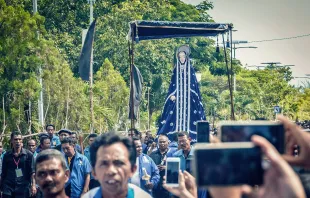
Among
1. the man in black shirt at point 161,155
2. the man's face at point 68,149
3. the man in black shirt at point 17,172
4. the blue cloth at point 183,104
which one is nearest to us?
the man's face at point 68,149

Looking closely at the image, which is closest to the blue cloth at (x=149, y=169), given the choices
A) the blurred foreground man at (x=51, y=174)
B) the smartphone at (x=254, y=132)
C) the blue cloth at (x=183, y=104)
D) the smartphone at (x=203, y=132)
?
the smartphone at (x=203, y=132)

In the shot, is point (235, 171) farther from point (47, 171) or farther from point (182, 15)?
point (182, 15)

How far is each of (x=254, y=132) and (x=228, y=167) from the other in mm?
299

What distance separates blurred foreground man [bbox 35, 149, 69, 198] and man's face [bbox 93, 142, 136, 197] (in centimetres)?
64

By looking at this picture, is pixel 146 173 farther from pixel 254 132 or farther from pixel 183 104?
pixel 254 132

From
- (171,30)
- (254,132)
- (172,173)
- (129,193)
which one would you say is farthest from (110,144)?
(171,30)

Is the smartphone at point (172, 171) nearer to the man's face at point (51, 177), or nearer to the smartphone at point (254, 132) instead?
the man's face at point (51, 177)

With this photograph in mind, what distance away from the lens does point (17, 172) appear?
1170 centimetres

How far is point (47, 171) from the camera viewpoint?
528cm

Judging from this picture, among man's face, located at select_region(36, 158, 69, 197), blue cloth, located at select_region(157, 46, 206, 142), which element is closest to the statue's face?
blue cloth, located at select_region(157, 46, 206, 142)

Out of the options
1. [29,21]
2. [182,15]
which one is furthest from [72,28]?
[29,21]

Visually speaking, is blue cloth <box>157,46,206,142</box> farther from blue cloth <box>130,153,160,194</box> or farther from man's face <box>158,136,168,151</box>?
blue cloth <box>130,153,160,194</box>

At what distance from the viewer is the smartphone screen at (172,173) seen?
17.5 feet

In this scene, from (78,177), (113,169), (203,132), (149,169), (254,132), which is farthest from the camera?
(149,169)
